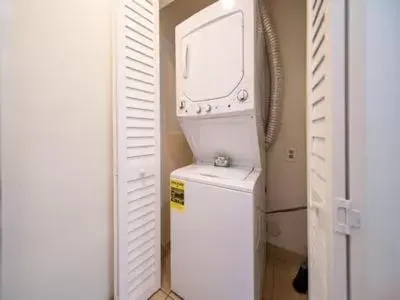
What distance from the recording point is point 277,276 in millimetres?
2082

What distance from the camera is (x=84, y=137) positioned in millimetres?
1394

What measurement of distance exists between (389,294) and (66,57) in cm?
183

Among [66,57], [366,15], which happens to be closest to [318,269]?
[366,15]

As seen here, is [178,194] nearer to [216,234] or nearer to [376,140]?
[216,234]

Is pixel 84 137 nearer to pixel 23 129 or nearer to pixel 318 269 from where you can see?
pixel 23 129

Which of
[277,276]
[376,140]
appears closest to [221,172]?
[376,140]

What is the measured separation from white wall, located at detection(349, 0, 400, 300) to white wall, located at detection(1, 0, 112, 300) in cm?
143

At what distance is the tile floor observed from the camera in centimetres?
182

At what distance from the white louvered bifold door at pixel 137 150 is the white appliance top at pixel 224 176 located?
305 mm

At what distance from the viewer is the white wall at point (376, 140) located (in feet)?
2.04

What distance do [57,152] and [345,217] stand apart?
4.72 feet

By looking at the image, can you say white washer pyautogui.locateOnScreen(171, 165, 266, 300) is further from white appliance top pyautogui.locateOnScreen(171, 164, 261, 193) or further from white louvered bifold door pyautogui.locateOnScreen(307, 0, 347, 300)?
white louvered bifold door pyautogui.locateOnScreen(307, 0, 347, 300)

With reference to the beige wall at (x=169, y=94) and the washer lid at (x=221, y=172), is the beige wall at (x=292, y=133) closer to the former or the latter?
the washer lid at (x=221, y=172)

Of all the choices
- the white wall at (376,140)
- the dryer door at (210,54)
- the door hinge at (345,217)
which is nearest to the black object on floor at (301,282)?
the white wall at (376,140)
